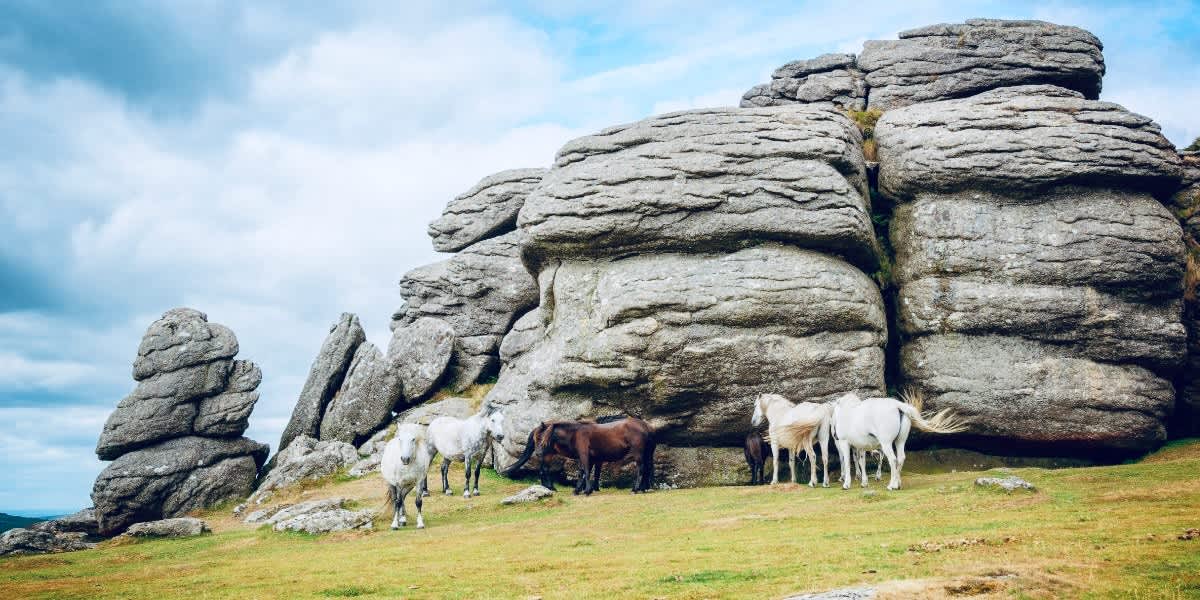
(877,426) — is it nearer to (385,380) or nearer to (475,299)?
(475,299)

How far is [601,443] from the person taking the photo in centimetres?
2486

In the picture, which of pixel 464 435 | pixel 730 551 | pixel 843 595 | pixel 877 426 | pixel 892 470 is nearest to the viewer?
pixel 843 595

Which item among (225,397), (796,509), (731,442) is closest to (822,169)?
(731,442)

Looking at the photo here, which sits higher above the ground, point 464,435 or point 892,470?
point 464,435

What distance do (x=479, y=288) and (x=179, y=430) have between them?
13766 millimetres

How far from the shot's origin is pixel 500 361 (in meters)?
37.6

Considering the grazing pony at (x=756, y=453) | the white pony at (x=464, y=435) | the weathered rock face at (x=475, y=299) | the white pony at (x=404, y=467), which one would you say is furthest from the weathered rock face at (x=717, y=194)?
the white pony at (x=404, y=467)

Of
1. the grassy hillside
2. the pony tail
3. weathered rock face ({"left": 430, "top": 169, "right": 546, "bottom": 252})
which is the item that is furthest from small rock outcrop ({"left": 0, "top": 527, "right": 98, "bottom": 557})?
the pony tail

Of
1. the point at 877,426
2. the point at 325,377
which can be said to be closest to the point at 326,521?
the point at 877,426

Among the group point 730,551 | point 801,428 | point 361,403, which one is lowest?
point 730,551

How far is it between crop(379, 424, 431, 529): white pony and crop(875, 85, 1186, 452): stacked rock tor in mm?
16386

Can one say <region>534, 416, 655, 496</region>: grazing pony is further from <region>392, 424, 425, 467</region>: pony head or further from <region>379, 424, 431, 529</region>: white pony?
<region>392, 424, 425, 467</region>: pony head

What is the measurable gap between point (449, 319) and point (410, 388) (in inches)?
155

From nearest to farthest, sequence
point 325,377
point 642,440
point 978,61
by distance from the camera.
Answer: point 642,440, point 978,61, point 325,377
